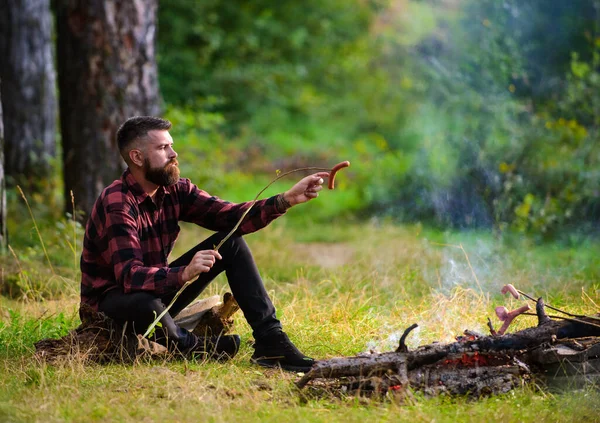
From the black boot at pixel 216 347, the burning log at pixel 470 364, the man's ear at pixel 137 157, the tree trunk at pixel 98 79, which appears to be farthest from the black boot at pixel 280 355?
the tree trunk at pixel 98 79

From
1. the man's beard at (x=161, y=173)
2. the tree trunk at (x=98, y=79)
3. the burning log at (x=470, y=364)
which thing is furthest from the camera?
the tree trunk at (x=98, y=79)

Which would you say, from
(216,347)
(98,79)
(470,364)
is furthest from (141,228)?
(98,79)

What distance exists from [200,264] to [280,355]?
719 mm

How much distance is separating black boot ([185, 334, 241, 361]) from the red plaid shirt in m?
0.42

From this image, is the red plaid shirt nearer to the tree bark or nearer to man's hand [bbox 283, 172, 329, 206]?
man's hand [bbox 283, 172, 329, 206]

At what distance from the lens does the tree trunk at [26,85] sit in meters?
9.75

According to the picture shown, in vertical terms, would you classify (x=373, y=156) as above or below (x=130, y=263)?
below

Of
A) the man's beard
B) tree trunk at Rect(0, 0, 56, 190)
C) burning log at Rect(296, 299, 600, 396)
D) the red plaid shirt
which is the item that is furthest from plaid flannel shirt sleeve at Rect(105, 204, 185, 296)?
tree trunk at Rect(0, 0, 56, 190)

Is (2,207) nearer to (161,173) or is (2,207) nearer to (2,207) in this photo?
(2,207)

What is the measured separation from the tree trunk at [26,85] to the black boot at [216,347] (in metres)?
5.68

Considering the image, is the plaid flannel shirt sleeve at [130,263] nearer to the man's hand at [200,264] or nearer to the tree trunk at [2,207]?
the man's hand at [200,264]

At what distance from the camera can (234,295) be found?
4.71m

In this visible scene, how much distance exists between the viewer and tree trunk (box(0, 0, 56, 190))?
975 centimetres

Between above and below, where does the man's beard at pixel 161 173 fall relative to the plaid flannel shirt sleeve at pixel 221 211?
above
